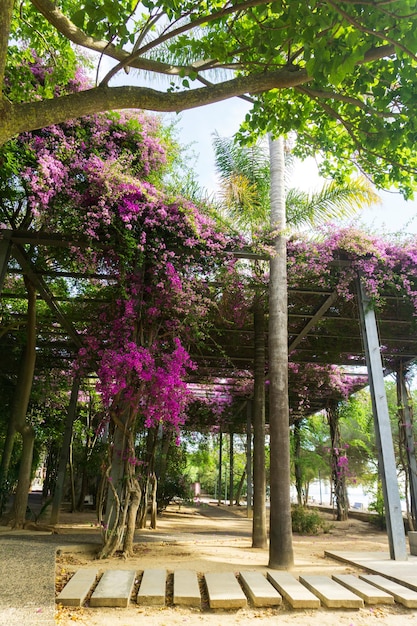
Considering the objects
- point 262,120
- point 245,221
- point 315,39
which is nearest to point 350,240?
point 245,221

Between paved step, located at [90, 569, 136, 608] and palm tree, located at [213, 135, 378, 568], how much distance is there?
217cm

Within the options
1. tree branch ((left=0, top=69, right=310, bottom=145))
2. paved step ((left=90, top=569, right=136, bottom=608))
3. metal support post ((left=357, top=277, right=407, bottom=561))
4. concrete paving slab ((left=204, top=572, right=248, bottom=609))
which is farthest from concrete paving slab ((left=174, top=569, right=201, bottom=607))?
tree branch ((left=0, top=69, right=310, bottom=145))

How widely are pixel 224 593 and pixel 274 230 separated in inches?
195

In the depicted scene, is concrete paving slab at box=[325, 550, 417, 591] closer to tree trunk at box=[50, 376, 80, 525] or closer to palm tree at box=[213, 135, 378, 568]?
palm tree at box=[213, 135, 378, 568]

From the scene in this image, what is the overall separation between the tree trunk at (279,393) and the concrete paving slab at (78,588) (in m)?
2.37

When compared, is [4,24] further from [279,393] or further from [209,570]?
[209,570]

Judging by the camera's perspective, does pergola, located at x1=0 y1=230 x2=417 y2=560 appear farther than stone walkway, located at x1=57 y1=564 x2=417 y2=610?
Yes

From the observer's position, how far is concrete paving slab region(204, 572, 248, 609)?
3.44m

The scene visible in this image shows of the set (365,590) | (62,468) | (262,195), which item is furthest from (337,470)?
(365,590)

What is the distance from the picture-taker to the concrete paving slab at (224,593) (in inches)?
136

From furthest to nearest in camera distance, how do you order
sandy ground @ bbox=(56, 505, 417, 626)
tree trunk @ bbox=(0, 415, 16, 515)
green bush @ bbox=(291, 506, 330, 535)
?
green bush @ bbox=(291, 506, 330, 535) → tree trunk @ bbox=(0, 415, 16, 515) → sandy ground @ bbox=(56, 505, 417, 626)

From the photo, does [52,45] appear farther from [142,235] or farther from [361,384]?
[361,384]

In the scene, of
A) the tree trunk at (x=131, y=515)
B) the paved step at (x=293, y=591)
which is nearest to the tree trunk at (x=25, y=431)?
the tree trunk at (x=131, y=515)

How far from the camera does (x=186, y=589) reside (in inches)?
144
